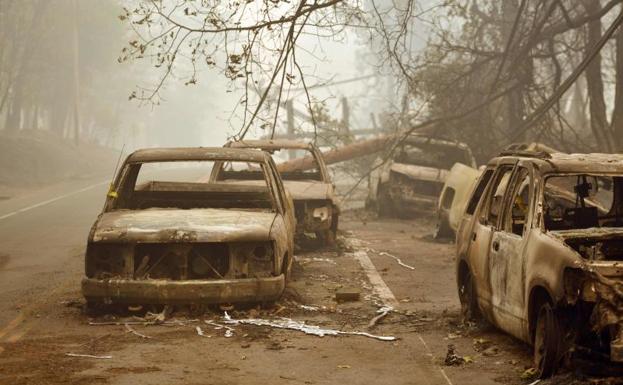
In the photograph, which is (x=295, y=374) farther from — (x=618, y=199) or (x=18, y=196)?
(x=18, y=196)

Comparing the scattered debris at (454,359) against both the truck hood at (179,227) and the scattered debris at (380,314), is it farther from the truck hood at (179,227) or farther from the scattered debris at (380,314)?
the truck hood at (179,227)

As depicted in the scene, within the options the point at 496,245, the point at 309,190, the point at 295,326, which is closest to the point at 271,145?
the point at 309,190

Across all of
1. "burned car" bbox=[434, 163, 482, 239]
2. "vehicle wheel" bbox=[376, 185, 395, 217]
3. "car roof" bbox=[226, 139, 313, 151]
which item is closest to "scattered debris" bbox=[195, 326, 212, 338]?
"car roof" bbox=[226, 139, 313, 151]

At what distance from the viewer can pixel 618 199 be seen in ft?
27.0

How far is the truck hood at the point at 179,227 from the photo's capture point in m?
9.26

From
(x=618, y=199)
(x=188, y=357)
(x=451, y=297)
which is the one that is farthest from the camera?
(x=451, y=297)

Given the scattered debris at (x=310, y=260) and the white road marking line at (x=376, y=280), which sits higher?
the scattered debris at (x=310, y=260)

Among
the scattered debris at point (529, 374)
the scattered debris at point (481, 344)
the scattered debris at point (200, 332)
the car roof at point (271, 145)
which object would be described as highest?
the car roof at point (271, 145)

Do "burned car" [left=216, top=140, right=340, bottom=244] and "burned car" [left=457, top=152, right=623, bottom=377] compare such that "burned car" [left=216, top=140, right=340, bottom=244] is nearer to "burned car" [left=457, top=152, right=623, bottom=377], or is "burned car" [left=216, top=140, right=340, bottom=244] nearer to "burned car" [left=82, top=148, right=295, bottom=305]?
"burned car" [left=82, top=148, right=295, bottom=305]

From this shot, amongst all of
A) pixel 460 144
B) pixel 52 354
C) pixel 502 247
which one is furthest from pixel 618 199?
pixel 460 144

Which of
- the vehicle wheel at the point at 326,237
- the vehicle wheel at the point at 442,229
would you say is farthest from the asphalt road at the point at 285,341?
the vehicle wheel at the point at 442,229

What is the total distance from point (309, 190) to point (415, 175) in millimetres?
6127

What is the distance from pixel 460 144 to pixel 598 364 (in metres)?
14.7

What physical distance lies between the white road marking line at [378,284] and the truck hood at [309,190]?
95 centimetres
